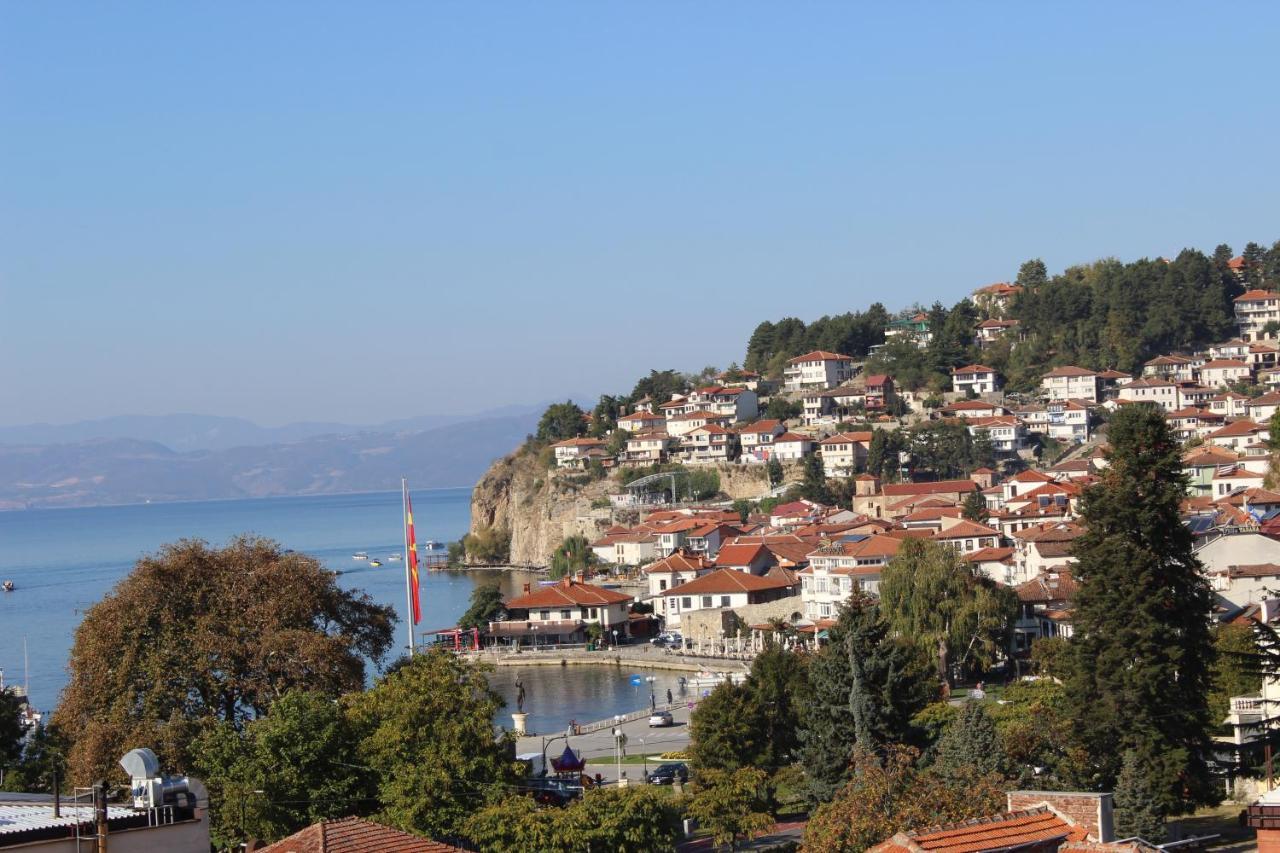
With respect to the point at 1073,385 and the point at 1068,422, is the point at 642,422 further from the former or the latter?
the point at 1068,422

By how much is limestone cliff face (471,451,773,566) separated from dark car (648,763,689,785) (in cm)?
6384

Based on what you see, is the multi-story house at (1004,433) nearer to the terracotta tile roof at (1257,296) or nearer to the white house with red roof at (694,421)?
the white house with red roof at (694,421)

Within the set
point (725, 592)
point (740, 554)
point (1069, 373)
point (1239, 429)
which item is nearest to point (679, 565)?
point (740, 554)

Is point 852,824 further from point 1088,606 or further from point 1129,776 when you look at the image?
point 1088,606

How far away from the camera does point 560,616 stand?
205 ft

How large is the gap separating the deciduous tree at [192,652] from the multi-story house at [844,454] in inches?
2610

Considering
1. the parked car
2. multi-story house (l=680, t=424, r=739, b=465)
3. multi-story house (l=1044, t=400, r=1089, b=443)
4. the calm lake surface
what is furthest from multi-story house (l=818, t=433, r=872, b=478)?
the parked car

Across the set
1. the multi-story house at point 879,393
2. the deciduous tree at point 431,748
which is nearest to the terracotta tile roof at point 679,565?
the multi-story house at point 879,393

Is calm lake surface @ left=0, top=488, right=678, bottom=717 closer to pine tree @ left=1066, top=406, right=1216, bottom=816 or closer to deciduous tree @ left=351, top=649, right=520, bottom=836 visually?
deciduous tree @ left=351, top=649, right=520, bottom=836

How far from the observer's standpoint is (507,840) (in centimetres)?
1884

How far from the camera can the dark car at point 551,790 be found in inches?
917

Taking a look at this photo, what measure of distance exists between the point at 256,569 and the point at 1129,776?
14.1m

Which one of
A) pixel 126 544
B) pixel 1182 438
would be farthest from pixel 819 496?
pixel 126 544

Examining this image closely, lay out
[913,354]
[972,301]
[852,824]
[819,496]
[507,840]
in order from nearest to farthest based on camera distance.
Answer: [852,824] → [507,840] → [819,496] → [913,354] → [972,301]
